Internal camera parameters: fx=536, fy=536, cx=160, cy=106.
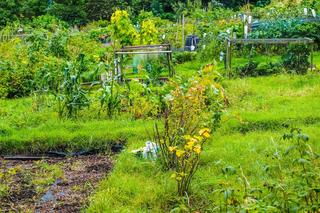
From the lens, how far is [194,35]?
17.8m

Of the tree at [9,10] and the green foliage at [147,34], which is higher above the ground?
the tree at [9,10]

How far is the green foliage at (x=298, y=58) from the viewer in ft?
36.4

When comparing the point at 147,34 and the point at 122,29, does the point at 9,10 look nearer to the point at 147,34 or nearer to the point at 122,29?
the point at 147,34

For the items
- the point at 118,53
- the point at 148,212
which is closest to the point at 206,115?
the point at 148,212

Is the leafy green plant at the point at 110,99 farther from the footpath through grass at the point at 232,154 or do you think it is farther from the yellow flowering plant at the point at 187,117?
the yellow flowering plant at the point at 187,117

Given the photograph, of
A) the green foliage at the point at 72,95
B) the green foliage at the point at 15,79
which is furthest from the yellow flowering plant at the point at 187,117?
the green foliage at the point at 15,79

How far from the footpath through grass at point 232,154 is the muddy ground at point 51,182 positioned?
23 centimetres

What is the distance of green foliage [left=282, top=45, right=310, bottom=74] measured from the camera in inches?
437

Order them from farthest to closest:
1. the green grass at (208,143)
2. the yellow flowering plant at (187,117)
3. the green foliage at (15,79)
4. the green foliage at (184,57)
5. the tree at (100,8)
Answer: the tree at (100,8), the green foliage at (184,57), the green foliage at (15,79), the yellow flowering plant at (187,117), the green grass at (208,143)

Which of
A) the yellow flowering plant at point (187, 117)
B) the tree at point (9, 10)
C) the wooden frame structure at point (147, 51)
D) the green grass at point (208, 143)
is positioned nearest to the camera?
the green grass at point (208, 143)

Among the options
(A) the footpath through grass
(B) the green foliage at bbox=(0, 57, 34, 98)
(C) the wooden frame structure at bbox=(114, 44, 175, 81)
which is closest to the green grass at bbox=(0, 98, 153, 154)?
(A) the footpath through grass

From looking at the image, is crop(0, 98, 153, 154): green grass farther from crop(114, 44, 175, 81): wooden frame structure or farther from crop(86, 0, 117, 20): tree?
crop(86, 0, 117, 20): tree

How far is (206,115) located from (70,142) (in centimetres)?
236

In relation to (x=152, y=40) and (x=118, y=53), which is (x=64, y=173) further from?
(x=152, y=40)
